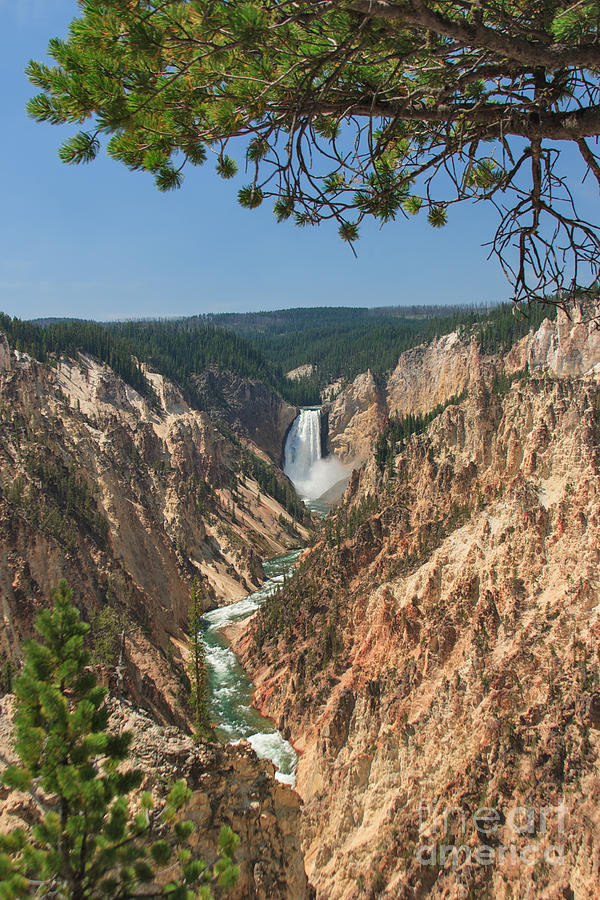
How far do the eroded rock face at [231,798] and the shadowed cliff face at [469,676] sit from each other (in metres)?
9.71

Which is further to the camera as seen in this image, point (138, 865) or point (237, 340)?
point (237, 340)

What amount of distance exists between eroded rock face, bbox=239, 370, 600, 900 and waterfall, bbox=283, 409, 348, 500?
268ft

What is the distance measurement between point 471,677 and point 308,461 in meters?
102

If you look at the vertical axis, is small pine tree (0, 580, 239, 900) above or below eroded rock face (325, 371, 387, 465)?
above

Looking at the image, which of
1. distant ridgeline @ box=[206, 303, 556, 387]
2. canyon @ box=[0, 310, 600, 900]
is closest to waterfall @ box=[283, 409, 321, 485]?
distant ridgeline @ box=[206, 303, 556, 387]

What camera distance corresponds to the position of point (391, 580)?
29.2 meters

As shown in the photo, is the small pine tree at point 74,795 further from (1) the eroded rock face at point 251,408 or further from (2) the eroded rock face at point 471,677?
(1) the eroded rock face at point 251,408

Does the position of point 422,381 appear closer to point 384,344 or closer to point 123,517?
point 384,344

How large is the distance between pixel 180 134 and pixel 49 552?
96.3ft

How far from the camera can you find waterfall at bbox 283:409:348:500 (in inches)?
4574

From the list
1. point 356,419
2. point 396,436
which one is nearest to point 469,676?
point 396,436

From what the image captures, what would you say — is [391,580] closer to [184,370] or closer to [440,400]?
[440,400]

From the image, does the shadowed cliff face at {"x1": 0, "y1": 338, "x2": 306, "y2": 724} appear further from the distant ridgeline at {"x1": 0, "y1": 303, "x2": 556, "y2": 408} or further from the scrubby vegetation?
the scrubby vegetation

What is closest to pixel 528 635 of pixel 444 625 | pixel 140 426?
pixel 444 625
